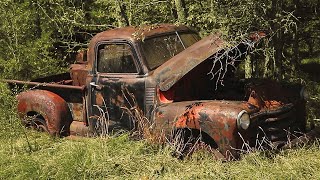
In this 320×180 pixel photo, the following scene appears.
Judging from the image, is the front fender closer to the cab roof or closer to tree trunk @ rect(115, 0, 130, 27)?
the cab roof

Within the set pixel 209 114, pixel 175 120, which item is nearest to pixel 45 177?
pixel 175 120

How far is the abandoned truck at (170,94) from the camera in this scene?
15.3ft

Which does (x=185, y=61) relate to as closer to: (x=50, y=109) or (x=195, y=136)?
(x=195, y=136)

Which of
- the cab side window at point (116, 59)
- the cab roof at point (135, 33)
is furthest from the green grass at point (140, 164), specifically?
the cab roof at point (135, 33)

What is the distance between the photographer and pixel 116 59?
566cm

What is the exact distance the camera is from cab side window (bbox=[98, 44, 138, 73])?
18.1 feet

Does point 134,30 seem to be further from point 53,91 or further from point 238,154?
point 238,154

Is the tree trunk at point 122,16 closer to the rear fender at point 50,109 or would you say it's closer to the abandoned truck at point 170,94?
the abandoned truck at point 170,94

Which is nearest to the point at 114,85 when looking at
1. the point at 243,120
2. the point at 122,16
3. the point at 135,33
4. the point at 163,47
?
the point at 135,33

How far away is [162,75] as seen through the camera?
5223 millimetres

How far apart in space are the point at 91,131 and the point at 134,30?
1603 millimetres

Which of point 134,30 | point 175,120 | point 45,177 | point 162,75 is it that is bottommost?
point 45,177

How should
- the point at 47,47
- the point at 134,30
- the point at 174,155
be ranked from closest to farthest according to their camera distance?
the point at 174,155
the point at 134,30
the point at 47,47

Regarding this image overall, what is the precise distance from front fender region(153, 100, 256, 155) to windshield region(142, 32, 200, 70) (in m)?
0.78
